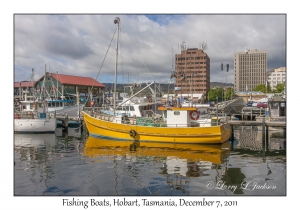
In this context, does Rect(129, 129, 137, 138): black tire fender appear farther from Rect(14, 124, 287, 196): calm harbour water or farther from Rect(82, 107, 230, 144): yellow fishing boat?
Rect(14, 124, 287, 196): calm harbour water

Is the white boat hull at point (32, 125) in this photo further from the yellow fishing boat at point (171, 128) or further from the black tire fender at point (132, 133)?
the black tire fender at point (132, 133)

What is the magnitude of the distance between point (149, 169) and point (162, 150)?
5.44 meters

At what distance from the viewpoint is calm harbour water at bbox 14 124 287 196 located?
36.8ft

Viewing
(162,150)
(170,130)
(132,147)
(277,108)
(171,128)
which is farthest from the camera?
(277,108)

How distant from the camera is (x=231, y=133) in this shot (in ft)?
80.1

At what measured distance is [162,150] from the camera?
19.7 metres

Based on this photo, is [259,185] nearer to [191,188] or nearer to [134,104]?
[191,188]

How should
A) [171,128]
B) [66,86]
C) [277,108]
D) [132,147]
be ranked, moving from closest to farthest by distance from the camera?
1. [132,147]
2. [171,128]
3. [277,108]
4. [66,86]

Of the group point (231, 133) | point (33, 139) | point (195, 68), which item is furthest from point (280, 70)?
point (33, 139)

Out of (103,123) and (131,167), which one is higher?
(103,123)

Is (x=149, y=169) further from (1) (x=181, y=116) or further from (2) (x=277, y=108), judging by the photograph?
(2) (x=277, y=108)

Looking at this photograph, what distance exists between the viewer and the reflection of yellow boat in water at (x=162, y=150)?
17.5 metres

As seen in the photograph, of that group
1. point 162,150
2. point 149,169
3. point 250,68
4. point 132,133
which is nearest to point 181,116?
point 162,150
